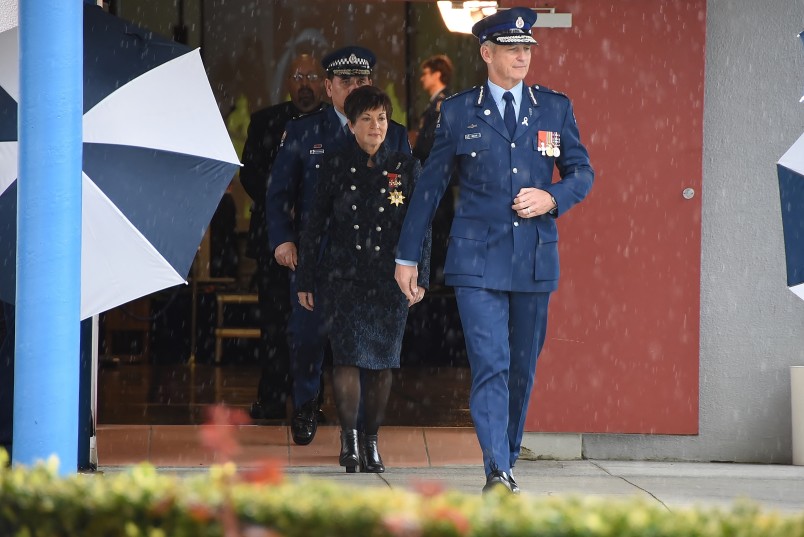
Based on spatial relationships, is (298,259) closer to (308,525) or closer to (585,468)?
(585,468)

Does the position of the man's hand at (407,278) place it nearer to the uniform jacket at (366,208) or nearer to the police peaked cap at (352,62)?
the uniform jacket at (366,208)

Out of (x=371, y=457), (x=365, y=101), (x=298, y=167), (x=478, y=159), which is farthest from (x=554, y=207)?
(x=298, y=167)

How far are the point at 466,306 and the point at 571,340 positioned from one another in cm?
146

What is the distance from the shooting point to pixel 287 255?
7.45 m

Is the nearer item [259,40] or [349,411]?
[349,411]

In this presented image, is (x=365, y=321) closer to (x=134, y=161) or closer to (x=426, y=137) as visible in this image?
(x=134, y=161)

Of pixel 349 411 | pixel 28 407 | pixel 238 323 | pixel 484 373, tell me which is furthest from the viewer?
pixel 238 323

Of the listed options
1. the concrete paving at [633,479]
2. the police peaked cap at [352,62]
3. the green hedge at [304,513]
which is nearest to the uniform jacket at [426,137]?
the police peaked cap at [352,62]

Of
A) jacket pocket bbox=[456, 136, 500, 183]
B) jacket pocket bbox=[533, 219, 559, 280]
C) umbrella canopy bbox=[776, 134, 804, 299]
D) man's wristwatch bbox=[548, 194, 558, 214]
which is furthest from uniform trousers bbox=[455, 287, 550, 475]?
umbrella canopy bbox=[776, 134, 804, 299]

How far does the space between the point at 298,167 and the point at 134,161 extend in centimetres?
188

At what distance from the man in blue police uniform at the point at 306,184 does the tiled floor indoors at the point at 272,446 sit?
247mm

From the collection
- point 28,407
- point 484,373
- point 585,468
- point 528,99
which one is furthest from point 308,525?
point 585,468

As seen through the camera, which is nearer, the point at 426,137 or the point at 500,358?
the point at 500,358

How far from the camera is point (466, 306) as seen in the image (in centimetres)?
596
